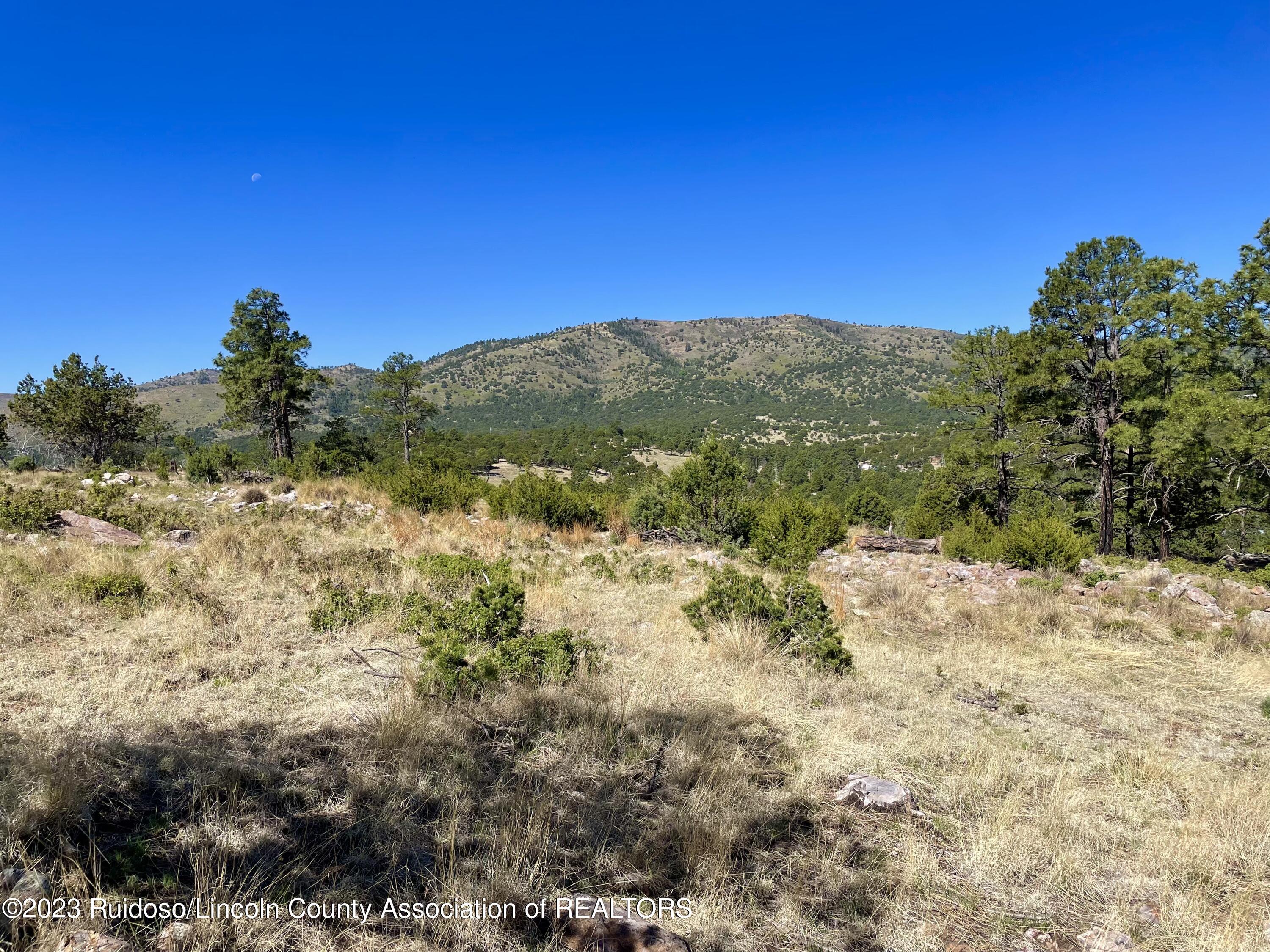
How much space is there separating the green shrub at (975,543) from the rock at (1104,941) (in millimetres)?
11247

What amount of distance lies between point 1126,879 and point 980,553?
36.8 feet

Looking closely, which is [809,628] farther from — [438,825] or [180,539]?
[180,539]

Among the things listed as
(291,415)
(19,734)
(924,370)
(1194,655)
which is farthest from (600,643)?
(924,370)

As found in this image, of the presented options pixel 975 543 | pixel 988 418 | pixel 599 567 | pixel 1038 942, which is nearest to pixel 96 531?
pixel 599 567

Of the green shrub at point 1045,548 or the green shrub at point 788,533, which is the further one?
the green shrub at point 1045,548

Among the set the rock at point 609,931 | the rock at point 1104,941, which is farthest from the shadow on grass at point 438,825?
the rock at point 1104,941

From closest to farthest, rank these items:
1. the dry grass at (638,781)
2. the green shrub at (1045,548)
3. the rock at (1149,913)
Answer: the dry grass at (638,781), the rock at (1149,913), the green shrub at (1045,548)

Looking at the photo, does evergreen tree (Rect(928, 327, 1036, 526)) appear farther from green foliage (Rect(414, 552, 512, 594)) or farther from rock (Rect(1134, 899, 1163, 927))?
rock (Rect(1134, 899, 1163, 927))

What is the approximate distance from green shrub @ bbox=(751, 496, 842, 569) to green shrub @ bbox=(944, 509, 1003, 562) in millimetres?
3449

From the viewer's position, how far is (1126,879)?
2.83 metres

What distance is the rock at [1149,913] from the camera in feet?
8.37

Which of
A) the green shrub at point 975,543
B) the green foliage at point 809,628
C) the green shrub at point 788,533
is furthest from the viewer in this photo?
the green shrub at point 975,543

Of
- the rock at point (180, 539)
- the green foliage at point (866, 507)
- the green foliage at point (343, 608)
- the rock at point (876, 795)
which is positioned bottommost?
the green foliage at point (866, 507)

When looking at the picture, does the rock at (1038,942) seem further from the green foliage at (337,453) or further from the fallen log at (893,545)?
the green foliage at (337,453)
